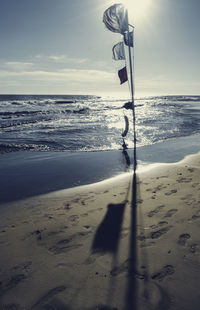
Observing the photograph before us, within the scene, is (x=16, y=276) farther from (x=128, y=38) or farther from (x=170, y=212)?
(x=128, y=38)

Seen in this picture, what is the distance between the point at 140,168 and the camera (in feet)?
27.7

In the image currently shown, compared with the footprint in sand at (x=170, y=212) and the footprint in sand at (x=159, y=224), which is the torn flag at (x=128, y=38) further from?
the footprint in sand at (x=159, y=224)

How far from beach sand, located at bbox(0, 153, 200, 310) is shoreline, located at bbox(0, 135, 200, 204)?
84 centimetres

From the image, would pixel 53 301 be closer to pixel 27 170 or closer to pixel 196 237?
pixel 196 237

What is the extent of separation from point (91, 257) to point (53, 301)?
90 centimetres

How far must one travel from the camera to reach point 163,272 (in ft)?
10.2

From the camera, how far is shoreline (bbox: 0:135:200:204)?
6.90m

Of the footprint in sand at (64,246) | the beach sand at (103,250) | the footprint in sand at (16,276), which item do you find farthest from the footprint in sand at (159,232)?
the footprint in sand at (16,276)

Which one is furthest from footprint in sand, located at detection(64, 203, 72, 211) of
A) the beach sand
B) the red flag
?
the red flag

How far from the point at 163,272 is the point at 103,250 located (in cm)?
98

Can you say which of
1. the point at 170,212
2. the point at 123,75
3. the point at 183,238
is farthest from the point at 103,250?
the point at 123,75

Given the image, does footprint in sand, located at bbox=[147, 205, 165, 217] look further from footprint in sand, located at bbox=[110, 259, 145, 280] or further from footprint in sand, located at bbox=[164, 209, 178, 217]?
footprint in sand, located at bbox=[110, 259, 145, 280]

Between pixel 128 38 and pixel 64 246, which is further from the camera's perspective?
pixel 128 38

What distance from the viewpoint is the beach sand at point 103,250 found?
2.75m
